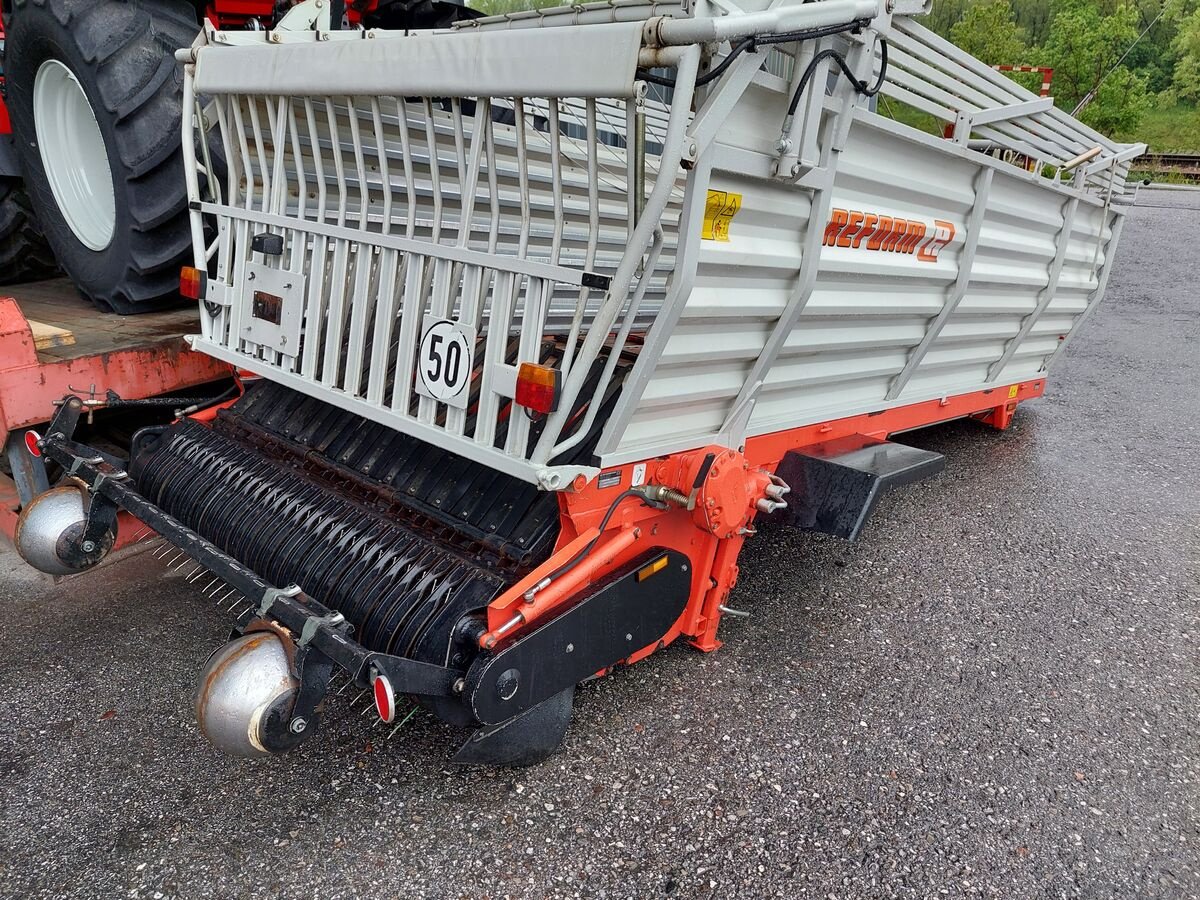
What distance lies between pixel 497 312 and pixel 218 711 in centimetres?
117

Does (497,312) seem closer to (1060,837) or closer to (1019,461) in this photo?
(1060,837)

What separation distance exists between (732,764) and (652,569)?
2.05 feet

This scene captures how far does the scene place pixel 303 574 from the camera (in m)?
2.51

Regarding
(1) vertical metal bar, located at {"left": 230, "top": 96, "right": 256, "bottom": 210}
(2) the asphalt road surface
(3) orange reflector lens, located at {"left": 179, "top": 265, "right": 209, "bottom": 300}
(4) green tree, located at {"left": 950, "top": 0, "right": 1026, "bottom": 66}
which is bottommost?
(2) the asphalt road surface

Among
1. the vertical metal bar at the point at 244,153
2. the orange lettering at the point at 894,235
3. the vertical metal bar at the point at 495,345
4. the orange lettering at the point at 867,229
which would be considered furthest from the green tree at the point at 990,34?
the vertical metal bar at the point at 495,345

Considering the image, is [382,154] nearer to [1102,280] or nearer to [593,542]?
[593,542]

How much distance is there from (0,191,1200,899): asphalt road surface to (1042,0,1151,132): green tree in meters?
33.4

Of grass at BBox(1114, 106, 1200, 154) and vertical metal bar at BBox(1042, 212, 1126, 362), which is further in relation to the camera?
grass at BBox(1114, 106, 1200, 154)

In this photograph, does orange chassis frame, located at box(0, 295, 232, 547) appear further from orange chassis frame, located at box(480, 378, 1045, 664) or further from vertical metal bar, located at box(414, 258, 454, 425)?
orange chassis frame, located at box(480, 378, 1045, 664)

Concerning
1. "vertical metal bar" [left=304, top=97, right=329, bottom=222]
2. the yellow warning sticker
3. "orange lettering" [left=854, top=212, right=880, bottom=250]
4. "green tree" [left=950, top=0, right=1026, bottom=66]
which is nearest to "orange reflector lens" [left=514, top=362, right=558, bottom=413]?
the yellow warning sticker

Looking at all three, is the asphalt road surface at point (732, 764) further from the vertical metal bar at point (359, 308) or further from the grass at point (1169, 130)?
the grass at point (1169, 130)

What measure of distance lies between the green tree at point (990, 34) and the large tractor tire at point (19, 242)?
122 ft

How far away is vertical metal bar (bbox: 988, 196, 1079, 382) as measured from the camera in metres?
4.26

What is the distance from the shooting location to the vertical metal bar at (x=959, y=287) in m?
3.36
